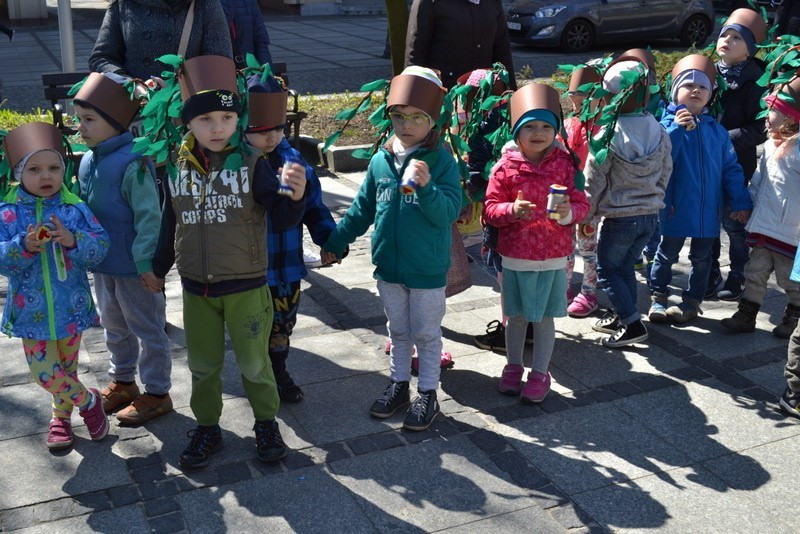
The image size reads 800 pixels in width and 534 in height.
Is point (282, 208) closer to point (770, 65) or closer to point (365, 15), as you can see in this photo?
point (770, 65)

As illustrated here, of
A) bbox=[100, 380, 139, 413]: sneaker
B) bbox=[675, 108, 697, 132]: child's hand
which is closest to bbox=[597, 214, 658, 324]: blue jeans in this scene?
bbox=[675, 108, 697, 132]: child's hand

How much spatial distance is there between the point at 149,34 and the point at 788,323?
4.08 meters

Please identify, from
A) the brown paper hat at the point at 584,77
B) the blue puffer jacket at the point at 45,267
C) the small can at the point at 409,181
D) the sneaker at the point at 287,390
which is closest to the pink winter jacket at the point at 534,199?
the small can at the point at 409,181

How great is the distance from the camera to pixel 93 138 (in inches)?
172

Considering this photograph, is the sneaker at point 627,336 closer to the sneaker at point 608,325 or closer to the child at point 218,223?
the sneaker at point 608,325

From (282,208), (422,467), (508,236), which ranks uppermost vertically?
(282,208)

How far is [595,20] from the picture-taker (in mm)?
17094

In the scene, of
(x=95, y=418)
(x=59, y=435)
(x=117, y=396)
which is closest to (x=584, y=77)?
(x=117, y=396)

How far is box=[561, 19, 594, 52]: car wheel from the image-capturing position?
1698cm

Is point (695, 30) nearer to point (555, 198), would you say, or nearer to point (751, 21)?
point (751, 21)

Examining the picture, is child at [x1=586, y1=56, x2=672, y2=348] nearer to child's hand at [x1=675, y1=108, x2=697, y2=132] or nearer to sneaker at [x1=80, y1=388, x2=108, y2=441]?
child's hand at [x1=675, y1=108, x2=697, y2=132]

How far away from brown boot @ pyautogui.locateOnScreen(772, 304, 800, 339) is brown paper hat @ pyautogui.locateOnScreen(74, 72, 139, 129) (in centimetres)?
392

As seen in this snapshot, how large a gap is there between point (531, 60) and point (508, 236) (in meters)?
12.1

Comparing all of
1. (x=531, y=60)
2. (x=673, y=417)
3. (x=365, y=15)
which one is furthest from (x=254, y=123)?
(x=365, y=15)
